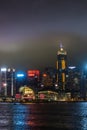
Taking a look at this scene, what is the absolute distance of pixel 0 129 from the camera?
95.4 metres

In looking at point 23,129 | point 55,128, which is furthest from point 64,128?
point 23,129

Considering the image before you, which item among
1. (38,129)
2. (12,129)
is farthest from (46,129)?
(12,129)

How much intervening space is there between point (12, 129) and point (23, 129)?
262 centimetres

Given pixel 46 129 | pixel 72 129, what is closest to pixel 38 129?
pixel 46 129

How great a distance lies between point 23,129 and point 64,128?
378 inches

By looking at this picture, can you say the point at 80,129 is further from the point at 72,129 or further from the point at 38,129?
the point at 38,129

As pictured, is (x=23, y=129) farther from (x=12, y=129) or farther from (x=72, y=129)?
(x=72, y=129)

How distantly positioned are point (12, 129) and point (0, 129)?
302 centimetres

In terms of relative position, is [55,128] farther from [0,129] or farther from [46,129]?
[0,129]

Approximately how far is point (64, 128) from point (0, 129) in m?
14.9

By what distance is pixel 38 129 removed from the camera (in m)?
95.9

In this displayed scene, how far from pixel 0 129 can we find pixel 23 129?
17.2 feet

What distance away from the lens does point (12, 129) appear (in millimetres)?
96938

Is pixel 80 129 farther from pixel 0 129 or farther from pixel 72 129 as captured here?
pixel 0 129
